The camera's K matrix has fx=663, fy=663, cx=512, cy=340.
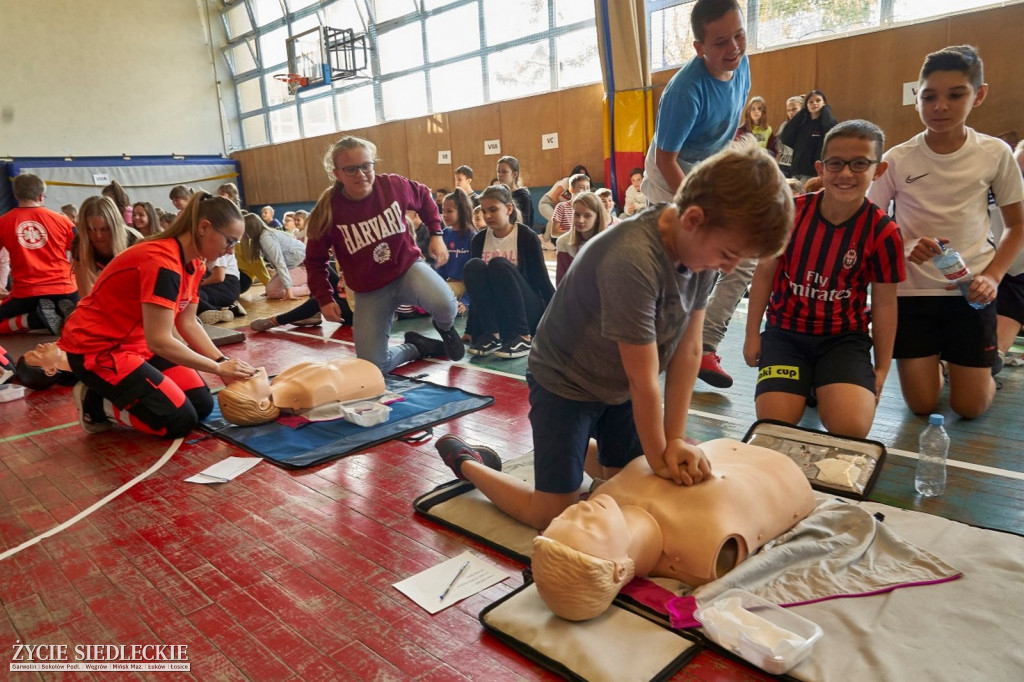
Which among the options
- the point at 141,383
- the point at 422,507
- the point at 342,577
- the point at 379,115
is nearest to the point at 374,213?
the point at 141,383

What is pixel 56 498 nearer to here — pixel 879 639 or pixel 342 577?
pixel 342 577

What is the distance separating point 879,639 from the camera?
60.1 inches

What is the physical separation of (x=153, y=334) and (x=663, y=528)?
2316mm

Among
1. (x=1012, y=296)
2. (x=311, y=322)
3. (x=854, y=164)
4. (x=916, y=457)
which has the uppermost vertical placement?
(x=854, y=164)

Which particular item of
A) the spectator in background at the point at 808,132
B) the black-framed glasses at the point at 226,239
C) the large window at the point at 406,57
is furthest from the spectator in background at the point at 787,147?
the black-framed glasses at the point at 226,239

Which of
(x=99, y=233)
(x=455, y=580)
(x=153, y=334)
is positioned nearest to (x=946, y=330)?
(x=455, y=580)

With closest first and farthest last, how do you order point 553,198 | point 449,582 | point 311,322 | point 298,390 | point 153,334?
point 449,582, point 153,334, point 298,390, point 311,322, point 553,198

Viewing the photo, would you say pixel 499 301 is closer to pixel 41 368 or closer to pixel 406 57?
pixel 41 368

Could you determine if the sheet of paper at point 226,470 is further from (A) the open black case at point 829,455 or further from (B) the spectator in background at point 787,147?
(B) the spectator in background at point 787,147

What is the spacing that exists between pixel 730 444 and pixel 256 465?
1956 mm

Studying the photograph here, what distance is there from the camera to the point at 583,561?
1.54 meters

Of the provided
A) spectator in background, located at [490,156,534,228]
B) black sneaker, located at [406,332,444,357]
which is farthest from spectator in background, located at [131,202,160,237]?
black sneaker, located at [406,332,444,357]

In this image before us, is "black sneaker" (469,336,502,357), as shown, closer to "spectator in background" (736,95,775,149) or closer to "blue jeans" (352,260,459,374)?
"blue jeans" (352,260,459,374)

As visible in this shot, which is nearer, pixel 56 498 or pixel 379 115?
pixel 56 498
